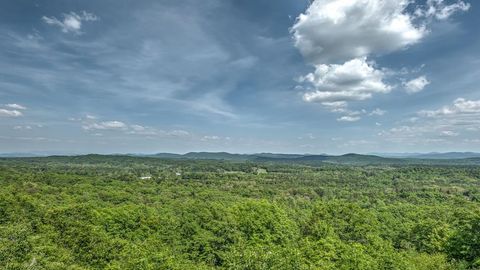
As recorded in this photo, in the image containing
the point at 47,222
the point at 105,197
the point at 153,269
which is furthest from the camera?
the point at 105,197

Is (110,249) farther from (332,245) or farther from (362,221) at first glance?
(362,221)

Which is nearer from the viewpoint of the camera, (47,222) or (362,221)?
(47,222)

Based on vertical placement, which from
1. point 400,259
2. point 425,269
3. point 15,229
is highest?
point 15,229

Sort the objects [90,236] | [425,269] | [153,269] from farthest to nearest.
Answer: [90,236] < [425,269] < [153,269]

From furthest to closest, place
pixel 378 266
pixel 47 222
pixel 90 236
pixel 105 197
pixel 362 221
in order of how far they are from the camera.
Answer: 1. pixel 105 197
2. pixel 362 221
3. pixel 47 222
4. pixel 90 236
5. pixel 378 266

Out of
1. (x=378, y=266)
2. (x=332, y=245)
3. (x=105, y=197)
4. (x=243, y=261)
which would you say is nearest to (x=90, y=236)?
(x=243, y=261)

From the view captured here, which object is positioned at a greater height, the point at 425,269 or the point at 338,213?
the point at 338,213

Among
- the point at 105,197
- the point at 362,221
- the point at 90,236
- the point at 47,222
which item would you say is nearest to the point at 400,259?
the point at 362,221

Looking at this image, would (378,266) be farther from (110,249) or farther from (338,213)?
(110,249)

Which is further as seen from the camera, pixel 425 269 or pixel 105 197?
pixel 105 197
